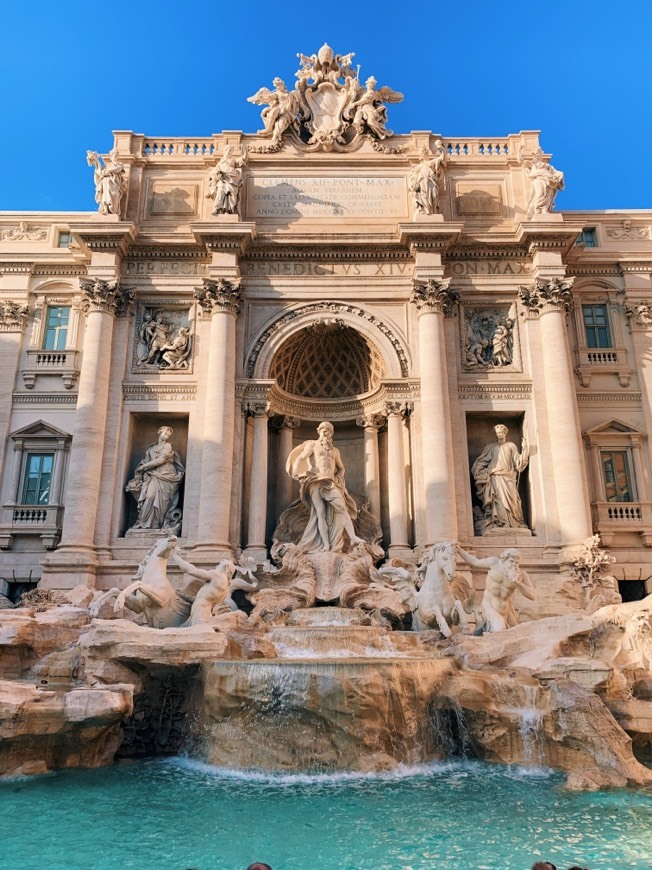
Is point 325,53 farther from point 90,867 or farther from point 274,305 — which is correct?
point 90,867

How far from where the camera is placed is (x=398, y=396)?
20.2m

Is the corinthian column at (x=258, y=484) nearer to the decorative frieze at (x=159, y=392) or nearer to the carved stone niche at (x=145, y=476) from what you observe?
the carved stone niche at (x=145, y=476)

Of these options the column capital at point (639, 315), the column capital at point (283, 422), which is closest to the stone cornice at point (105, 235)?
the column capital at point (283, 422)

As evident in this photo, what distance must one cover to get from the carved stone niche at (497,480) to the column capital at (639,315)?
508 centimetres

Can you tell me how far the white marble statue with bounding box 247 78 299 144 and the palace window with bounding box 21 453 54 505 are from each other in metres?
12.3

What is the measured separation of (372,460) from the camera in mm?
20891

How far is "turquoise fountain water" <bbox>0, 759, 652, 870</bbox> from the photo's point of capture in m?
6.79

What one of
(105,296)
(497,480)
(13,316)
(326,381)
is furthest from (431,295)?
(13,316)

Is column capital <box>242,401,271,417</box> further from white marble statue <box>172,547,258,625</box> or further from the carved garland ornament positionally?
white marble statue <box>172,547,258,625</box>

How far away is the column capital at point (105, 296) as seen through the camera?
20281mm

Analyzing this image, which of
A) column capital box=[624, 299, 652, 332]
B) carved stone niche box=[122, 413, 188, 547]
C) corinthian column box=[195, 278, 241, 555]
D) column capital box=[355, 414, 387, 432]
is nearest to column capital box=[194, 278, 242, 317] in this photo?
corinthian column box=[195, 278, 241, 555]

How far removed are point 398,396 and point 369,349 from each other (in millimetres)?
1931

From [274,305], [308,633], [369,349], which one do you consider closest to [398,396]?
[369,349]

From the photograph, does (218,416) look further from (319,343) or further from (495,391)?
(495,391)
